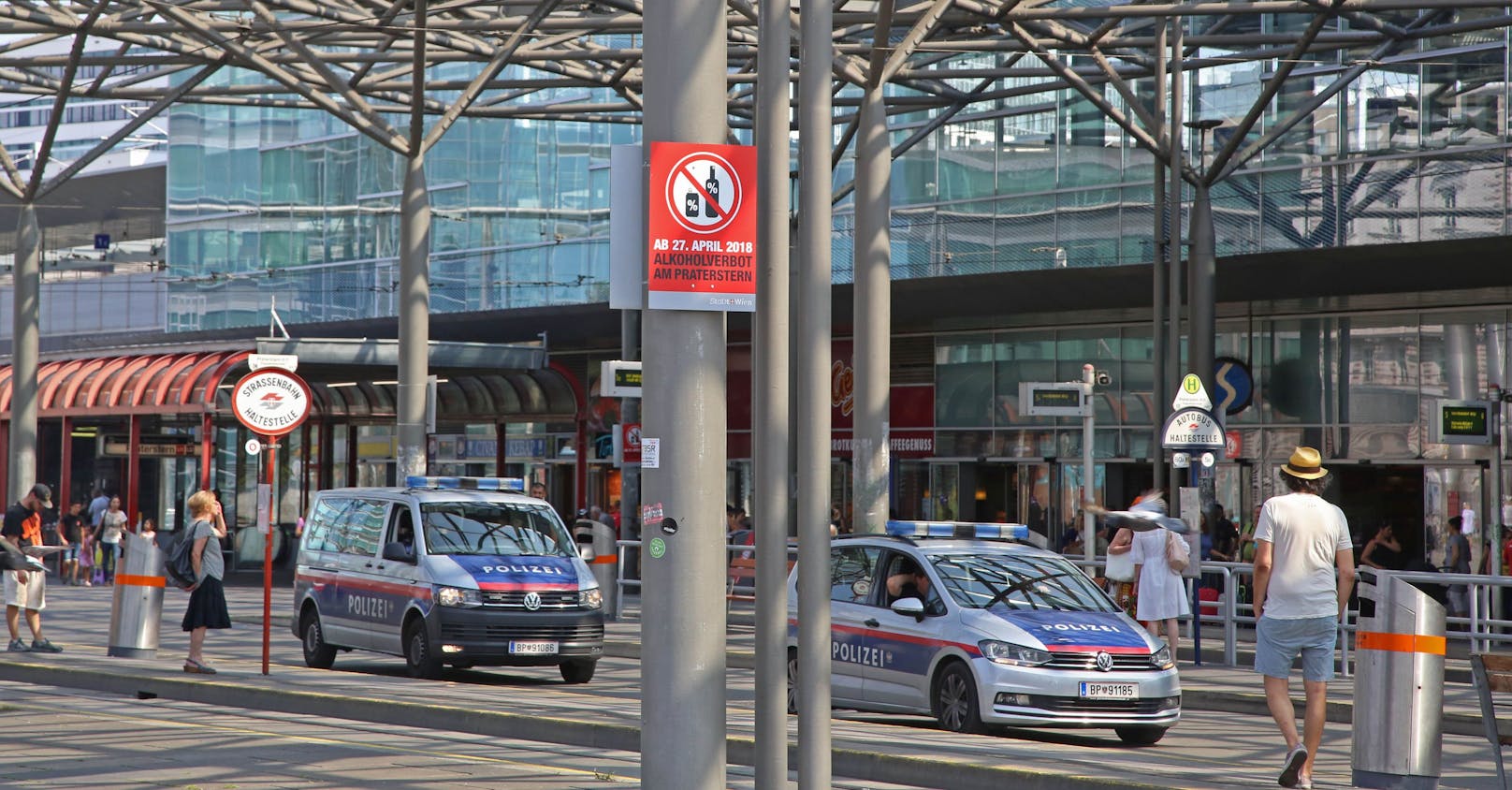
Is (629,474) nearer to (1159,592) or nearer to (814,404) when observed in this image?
(1159,592)

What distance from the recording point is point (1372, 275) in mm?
28906

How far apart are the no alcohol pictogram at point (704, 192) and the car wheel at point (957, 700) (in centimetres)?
728

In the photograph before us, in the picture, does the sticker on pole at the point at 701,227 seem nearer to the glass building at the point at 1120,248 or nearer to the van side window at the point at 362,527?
the van side window at the point at 362,527

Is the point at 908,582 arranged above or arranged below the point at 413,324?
below

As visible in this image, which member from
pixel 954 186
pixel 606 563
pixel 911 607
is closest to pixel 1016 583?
pixel 911 607

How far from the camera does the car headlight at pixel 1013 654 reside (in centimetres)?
1390

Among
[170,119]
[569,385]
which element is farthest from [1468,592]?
[170,119]

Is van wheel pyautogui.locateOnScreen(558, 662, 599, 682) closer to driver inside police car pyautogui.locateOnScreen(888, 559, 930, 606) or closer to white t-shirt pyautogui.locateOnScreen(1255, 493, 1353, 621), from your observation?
driver inside police car pyautogui.locateOnScreen(888, 559, 930, 606)

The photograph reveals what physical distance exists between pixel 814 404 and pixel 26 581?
43.5 feet

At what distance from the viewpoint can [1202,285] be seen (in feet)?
84.1

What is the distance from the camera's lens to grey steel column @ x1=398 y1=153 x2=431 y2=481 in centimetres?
2475

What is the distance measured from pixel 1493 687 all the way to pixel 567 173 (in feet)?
103

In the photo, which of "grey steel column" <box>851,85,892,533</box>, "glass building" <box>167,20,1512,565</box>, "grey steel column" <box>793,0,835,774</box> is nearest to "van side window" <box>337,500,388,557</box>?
"grey steel column" <box>851,85,892,533</box>

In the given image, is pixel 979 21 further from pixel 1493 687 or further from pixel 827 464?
pixel 827 464
